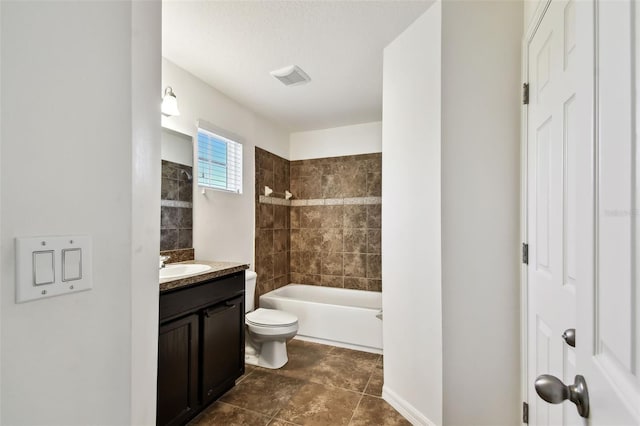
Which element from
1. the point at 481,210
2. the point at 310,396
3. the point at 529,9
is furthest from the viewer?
the point at 310,396

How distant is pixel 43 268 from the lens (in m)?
0.57

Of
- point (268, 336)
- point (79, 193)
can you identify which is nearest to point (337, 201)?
point (268, 336)

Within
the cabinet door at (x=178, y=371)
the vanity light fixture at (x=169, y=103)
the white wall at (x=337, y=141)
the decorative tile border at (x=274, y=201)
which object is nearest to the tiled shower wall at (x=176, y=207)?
the vanity light fixture at (x=169, y=103)

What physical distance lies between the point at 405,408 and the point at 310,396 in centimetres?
67

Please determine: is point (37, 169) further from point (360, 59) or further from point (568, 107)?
point (360, 59)

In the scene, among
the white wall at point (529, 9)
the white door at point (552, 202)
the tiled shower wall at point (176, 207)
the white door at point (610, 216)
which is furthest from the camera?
the tiled shower wall at point (176, 207)

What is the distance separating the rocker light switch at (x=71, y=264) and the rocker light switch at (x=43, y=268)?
0.02 metres

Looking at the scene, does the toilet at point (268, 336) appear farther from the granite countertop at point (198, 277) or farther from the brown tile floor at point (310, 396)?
the granite countertop at point (198, 277)

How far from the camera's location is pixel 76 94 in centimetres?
63

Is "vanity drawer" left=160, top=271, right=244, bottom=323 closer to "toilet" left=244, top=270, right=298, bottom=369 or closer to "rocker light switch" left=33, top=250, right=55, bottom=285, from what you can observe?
"toilet" left=244, top=270, right=298, bottom=369

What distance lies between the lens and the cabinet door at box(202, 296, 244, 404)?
183cm

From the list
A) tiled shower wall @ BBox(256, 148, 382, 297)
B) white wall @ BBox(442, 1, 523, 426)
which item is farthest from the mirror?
white wall @ BBox(442, 1, 523, 426)

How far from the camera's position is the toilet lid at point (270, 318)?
243 centimetres

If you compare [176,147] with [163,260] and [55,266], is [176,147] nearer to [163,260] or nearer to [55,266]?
[163,260]
